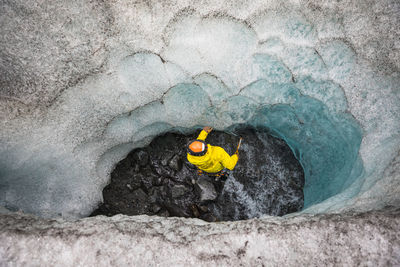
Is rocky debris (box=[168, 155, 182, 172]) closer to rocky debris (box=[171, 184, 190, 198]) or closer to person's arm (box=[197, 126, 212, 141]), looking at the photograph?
rocky debris (box=[171, 184, 190, 198])

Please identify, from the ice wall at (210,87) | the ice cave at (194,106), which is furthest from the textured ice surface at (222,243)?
the ice wall at (210,87)

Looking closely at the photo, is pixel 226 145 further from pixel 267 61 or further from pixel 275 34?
pixel 275 34

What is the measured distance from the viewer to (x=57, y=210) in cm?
270

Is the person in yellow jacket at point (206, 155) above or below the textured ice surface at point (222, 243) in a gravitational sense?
above

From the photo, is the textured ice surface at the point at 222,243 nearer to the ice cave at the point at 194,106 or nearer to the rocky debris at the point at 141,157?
the ice cave at the point at 194,106

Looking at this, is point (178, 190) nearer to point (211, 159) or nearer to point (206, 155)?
point (211, 159)

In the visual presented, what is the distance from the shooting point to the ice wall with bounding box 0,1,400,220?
202 cm

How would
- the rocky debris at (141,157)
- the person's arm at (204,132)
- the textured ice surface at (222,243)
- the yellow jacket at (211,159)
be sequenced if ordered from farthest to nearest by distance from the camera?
the rocky debris at (141,157) < the person's arm at (204,132) < the yellow jacket at (211,159) < the textured ice surface at (222,243)

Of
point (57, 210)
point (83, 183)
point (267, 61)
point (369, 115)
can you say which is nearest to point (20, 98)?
point (83, 183)

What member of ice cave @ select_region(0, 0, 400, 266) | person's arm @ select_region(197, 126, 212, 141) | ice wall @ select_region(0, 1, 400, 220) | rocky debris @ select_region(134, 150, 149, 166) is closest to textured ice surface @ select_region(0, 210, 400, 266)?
ice cave @ select_region(0, 0, 400, 266)

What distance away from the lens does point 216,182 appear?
3.39 m

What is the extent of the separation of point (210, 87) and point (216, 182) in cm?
154

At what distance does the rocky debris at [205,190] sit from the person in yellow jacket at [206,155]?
443mm

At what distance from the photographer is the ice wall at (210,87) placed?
202cm
